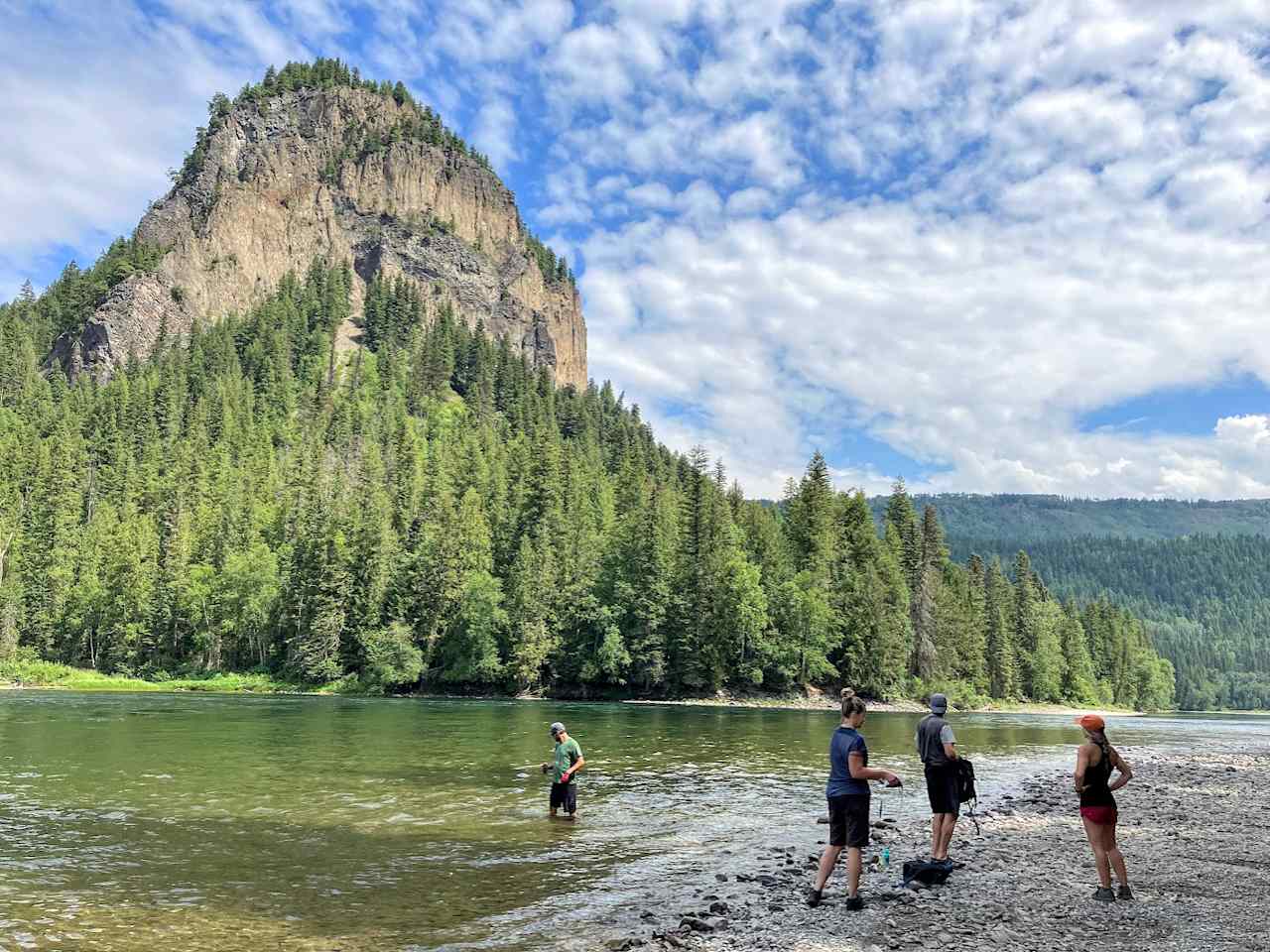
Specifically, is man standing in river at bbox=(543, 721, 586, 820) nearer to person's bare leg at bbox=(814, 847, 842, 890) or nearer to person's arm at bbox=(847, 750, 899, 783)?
person's bare leg at bbox=(814, 847, 842, 890)

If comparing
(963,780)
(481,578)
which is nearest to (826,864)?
(963,780)

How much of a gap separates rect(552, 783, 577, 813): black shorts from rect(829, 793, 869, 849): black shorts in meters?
8.64

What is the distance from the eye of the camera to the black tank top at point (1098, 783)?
1161cm

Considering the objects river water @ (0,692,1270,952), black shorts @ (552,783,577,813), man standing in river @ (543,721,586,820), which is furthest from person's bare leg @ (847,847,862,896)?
black shorts @ (552,783,577,813)

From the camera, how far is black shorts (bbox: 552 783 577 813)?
19062mm

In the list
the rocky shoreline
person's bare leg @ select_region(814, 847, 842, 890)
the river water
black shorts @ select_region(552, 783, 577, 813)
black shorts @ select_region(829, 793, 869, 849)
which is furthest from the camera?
black shorts @ select_region(552, 783, 577, 813)

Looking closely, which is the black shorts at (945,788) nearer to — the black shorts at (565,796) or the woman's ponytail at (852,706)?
the woman's ponytail at (852,706)

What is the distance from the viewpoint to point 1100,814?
457 inches

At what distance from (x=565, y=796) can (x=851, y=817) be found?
9.14 meters

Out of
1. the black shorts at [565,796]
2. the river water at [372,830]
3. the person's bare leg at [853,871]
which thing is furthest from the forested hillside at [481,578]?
the person's bare leg at [853,871]

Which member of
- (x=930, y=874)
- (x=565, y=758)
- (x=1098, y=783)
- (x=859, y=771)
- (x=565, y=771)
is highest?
(x=859, y=771)

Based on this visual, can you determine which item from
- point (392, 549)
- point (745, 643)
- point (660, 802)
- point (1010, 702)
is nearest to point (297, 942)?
point (660, 802)

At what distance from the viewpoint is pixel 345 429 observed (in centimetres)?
14450

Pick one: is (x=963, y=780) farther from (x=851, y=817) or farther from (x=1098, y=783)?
(x=851, y=817)
